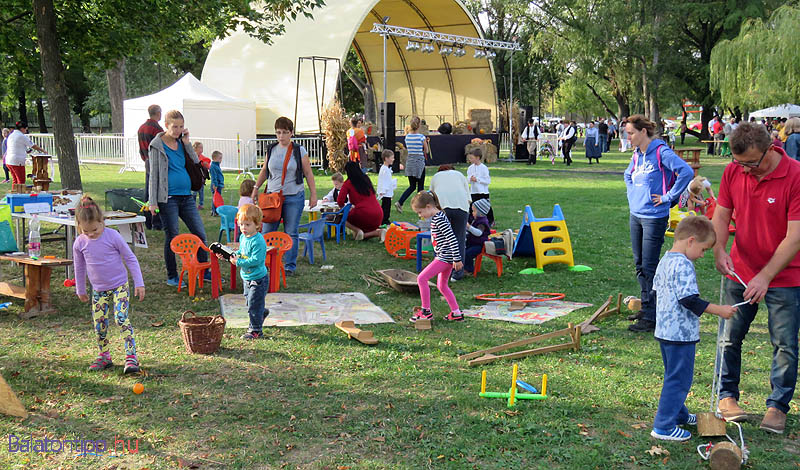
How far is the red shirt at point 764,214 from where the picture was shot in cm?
439

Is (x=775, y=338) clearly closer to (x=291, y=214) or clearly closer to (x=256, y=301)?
(x=256, y=301)

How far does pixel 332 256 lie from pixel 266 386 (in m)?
5.38

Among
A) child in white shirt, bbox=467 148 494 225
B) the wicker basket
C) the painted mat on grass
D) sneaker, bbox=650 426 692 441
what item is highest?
child in white shirt, bbox=467 148 494 225

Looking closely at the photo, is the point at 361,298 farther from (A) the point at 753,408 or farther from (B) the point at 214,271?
(A) the point at 753,408

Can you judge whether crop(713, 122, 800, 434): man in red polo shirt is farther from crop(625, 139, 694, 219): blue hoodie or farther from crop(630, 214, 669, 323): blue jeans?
crop(630, 214, 669, 323): blue jeans

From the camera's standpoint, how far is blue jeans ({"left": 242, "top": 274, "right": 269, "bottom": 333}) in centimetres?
654

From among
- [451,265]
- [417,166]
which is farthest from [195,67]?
[451,265]

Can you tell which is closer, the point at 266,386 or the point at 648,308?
the point at 266,386

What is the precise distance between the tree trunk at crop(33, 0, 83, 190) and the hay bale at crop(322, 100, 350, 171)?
12.5 metres

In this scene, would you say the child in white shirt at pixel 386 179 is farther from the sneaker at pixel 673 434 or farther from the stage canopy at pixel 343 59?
the stage canopy at pixel 343 59

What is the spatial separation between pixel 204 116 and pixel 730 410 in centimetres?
2264

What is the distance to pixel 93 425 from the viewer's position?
4719 millimetres

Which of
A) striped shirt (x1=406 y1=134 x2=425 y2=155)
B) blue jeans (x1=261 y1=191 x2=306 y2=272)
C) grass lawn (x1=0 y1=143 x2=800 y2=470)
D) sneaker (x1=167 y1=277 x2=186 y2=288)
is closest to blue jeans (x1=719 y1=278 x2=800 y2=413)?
grass lawn (x1=0 y1=143 x2=800 y2=470)

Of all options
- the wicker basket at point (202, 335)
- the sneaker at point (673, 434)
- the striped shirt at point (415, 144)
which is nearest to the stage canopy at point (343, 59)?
the striped shirt at point (415, 144)
